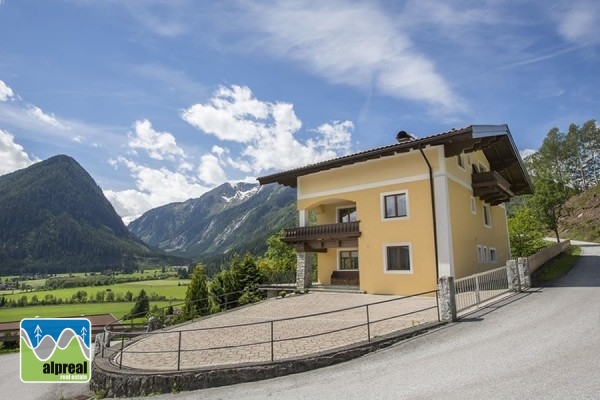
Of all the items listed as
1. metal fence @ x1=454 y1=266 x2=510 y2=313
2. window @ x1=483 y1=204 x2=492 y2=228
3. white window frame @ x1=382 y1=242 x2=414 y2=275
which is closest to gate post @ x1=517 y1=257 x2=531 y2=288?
metal fence @ x1=454 y1=266 x2=510 y2=313

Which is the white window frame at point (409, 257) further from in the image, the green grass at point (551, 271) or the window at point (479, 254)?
the green grass at point (551, 271)

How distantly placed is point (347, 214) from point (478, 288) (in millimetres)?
11820

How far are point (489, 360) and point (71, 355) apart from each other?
12.6 metres

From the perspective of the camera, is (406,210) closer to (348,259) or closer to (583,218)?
(348,259)

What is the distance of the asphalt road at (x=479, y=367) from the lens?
655 centimetres

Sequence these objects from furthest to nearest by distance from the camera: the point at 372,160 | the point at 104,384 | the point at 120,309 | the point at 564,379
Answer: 1. the point at 120,309
2. the point at 372,160
3. the point at 104,384
4. the point at 564,379

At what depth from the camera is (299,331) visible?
12.7 meters

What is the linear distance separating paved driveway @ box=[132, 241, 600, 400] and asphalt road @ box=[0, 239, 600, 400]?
1 centimetres

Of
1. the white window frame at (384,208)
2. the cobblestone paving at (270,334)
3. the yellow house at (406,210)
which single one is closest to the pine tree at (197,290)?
the yellow house at (406,210)

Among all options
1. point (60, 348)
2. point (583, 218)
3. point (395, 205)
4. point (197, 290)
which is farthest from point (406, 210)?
point (583, 218)

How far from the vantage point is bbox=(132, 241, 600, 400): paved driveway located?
21.5 feet

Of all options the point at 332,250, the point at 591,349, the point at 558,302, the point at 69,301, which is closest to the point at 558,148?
the point at 332,250

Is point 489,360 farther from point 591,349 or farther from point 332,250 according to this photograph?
point 332,250

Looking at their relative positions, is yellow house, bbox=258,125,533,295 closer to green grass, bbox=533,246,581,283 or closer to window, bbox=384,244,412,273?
window, bbox=384,244,412,273
